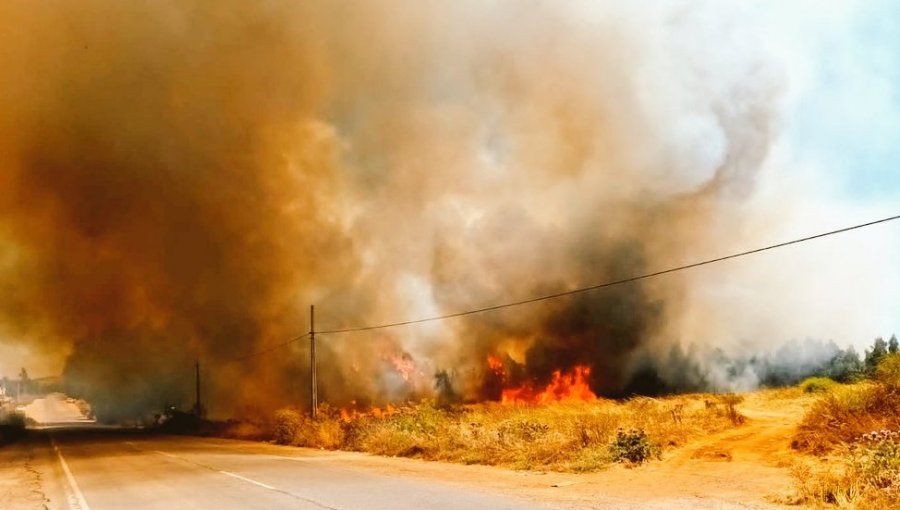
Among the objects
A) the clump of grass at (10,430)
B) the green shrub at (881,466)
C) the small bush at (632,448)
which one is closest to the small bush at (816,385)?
the small bush at (632,448)

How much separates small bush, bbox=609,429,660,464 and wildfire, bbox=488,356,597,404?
2450 cm

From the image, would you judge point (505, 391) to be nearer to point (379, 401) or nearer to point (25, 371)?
point (379, 401)

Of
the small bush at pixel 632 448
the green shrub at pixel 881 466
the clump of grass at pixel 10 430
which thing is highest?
the green shrub at pixel 881 466

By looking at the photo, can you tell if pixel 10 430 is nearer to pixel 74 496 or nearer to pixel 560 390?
pixel 560 390

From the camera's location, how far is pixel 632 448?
17.1 m

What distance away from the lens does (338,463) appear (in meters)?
21.9

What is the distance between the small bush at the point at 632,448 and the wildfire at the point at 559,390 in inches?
965

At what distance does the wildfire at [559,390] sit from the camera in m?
42.5

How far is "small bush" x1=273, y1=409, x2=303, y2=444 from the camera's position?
117ft

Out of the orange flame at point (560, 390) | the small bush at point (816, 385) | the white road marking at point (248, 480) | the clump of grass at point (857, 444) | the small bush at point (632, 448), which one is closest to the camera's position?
the clump of grass at point (857, 444)

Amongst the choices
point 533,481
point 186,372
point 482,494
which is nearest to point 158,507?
point 482,494

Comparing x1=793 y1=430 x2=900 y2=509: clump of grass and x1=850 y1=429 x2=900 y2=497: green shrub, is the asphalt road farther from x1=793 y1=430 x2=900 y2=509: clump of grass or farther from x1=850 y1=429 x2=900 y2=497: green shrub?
x1=850 y1=429 x2=900 y2=497: green shrub

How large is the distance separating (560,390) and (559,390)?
0.08m

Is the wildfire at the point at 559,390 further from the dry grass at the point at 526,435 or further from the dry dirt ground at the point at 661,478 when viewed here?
the dry dirt ground at the point at 661,478
